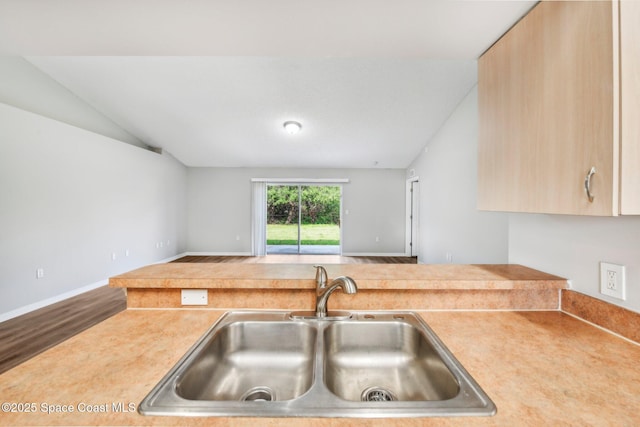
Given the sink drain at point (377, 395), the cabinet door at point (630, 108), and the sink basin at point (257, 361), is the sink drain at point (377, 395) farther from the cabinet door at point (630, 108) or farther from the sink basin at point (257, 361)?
the cabinet door at point (630, 108)

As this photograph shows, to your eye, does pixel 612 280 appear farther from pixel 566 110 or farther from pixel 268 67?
pixel 268 67

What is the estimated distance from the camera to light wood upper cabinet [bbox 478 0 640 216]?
2.16 ft

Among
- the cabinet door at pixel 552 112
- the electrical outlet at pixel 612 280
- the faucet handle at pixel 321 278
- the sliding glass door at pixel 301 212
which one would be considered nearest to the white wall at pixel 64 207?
the sliding glass door at pixel 301 212

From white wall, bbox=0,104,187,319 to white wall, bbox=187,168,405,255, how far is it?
137 cm

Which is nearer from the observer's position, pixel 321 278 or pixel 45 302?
pixel 321 278

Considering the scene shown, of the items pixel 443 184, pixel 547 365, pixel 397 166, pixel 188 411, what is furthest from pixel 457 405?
pixel 397 166

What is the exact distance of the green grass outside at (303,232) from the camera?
6971 millimetres

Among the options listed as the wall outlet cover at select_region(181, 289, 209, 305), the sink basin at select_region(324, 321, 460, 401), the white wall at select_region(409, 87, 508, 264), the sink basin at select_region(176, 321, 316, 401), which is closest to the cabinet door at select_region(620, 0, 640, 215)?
the sink basin at select_region(324, 321, 460, 401)

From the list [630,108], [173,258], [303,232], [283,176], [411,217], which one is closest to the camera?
[630,108]

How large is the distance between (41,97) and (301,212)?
4.85 m

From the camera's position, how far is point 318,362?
80 centimetres

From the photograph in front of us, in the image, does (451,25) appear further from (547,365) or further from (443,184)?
(443,184)

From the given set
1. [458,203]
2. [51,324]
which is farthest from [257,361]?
[458,203]

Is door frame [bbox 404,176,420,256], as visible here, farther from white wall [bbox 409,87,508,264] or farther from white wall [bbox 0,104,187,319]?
white wall [bbox 0,104,187,319]
